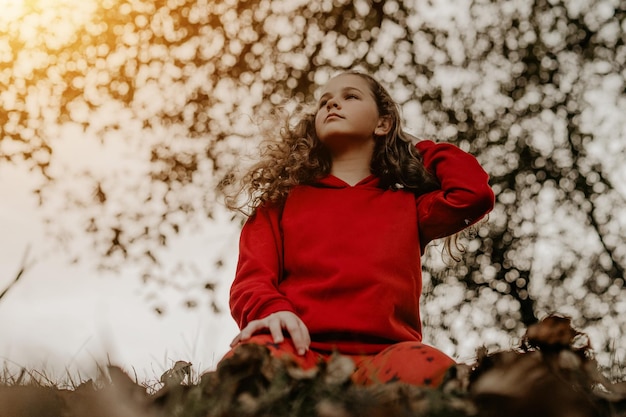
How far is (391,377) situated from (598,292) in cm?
433

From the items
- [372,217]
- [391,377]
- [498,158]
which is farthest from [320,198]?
[498,158]

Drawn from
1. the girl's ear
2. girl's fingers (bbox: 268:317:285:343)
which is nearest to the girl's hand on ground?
girl's fingers (bbox: 268:317:285:343)

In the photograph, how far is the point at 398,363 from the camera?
1.58 metres

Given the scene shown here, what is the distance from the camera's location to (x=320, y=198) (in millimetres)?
2248

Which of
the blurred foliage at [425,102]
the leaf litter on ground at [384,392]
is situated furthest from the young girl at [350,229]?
the blurred foliage at [425,102]

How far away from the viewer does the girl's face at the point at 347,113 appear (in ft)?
7.62

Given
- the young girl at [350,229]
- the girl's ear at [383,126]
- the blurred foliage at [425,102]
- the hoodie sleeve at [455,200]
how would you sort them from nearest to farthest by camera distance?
1. the young girl at [350,229]
2. the hoodie sleeve at [455,200]
3. the girl's ear at [383,126]
4. the blurred foliage at [425,102]

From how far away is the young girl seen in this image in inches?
73.7

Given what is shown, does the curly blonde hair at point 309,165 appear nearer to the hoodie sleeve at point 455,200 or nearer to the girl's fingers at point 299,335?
the hoodie sleeve at point 455,200

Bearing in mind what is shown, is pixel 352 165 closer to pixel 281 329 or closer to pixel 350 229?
pixel 350 229

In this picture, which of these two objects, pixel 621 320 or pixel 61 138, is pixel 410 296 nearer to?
pixel 621 320

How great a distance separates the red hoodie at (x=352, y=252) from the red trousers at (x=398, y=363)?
142 millimetres

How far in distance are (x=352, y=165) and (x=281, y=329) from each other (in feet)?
2.61

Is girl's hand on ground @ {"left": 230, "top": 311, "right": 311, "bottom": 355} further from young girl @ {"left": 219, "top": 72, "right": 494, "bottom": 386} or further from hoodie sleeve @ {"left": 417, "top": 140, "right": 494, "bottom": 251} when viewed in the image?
hoodie sleeve @ {"left": 417, "top": 140, "right": 494, "bottom": 251}
